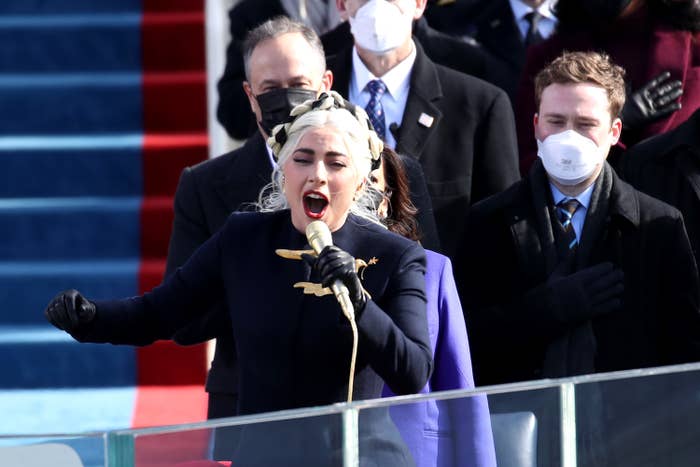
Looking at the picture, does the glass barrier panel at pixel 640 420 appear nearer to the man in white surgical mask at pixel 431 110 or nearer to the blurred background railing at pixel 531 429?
the blurred background railing at pixel 531 429

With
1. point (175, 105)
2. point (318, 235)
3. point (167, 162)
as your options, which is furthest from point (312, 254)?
point (175, 105)

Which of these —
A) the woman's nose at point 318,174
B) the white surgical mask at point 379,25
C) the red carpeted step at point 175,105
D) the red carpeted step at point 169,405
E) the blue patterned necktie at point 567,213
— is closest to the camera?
the woman's nose at point 318,174

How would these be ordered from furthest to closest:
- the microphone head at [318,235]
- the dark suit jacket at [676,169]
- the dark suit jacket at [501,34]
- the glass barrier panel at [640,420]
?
1. the dark suit jacket at [501,34]
2. the dark suit jacket at [676,169]
3. the microphone head at [318,235]
4. the glass barrier panel at [640,420]

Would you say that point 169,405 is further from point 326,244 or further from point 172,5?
point 326,244

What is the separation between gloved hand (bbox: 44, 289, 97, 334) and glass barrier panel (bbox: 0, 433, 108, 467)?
0.69 metres

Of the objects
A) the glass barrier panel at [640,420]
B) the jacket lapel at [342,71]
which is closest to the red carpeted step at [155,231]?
the jacket lapel at [342,71]

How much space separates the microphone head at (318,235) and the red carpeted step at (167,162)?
457 cm

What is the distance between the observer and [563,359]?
408cm

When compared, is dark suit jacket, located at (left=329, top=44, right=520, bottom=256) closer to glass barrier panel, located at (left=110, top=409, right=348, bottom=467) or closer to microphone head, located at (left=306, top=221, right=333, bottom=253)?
microphone head, located at (left=306, top=221, right=333, bottom=253)

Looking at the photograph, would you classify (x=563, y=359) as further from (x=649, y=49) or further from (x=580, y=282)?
(x=649, y=49)

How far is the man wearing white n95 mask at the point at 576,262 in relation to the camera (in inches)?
161

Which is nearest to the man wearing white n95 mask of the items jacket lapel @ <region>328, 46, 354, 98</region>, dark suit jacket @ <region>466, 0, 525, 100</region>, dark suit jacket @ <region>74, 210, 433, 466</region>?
jacket lapel @ <region>328, 46, 354, 98</region>

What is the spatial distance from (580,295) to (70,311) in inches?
58.0

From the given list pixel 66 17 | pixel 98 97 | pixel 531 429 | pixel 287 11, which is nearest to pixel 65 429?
pixel 287 11
